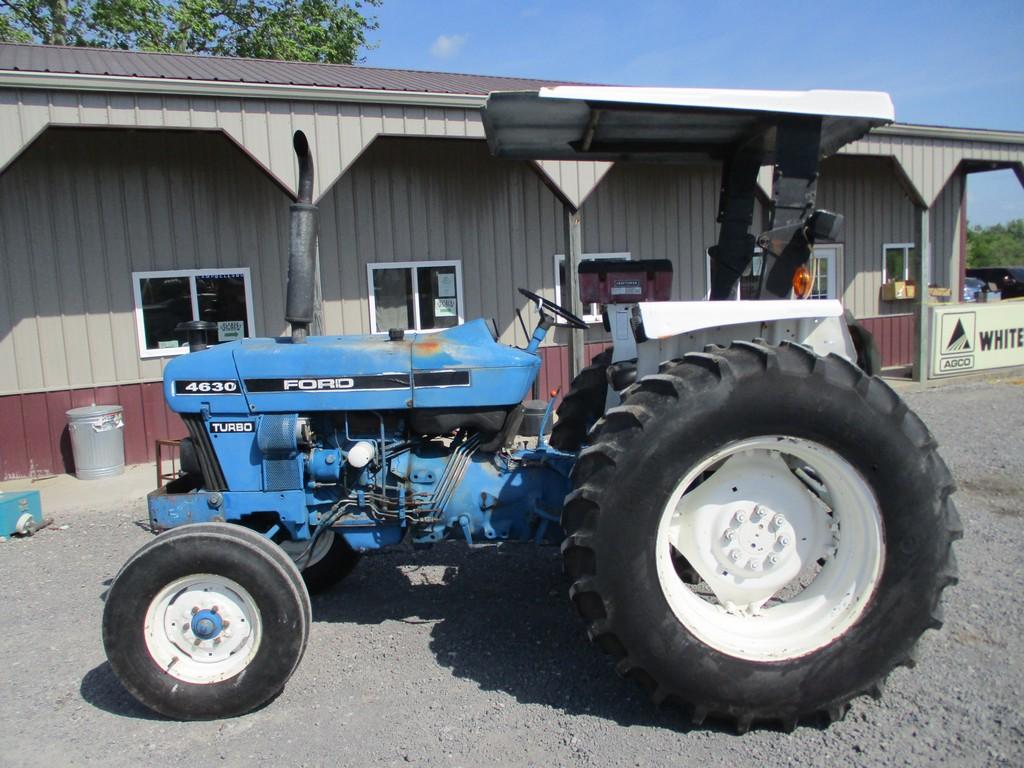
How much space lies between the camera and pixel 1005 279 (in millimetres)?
23781

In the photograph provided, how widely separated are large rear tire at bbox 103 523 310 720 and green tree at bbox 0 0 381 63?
17857mm

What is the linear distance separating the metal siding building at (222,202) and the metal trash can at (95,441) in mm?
365

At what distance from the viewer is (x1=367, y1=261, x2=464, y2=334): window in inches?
345

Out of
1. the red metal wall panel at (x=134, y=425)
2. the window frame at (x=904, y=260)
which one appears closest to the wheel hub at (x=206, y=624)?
the red metal wall panel at (x=134, y=425)

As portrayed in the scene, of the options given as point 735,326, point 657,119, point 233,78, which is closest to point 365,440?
point 735,326

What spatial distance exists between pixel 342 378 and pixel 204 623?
1.04 metres

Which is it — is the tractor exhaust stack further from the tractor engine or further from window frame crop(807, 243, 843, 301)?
window frame crop(807, 243, 843, 301)

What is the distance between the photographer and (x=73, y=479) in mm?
7184

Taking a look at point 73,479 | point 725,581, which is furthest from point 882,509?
point 73,479

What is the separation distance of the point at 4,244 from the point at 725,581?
7152mm

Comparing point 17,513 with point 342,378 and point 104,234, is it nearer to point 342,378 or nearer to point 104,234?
point 104,234

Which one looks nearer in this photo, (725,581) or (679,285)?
(725,581)

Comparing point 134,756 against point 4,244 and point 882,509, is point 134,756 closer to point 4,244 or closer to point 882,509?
point 882,509

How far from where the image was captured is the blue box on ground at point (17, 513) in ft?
17.3
